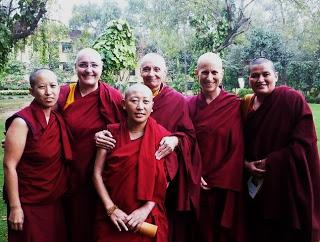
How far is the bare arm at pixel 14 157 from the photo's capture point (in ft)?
10.1

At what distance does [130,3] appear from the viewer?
A: 147 ft

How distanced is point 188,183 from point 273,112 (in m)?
0.98

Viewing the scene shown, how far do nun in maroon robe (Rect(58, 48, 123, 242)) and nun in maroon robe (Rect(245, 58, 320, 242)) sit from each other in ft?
4.25

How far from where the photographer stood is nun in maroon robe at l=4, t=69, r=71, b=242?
316cm

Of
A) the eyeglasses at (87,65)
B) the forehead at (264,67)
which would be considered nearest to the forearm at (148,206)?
the eyeglasses at (87,65)

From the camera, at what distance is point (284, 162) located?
348 cm

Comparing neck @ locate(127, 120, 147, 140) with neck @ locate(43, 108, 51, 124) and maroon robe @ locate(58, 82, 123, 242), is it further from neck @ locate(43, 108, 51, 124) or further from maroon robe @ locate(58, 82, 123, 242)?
neck @ locate(43, 108, 51, 124)

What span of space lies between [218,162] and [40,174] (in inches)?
61.3

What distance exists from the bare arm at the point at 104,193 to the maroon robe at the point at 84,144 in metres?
0.29

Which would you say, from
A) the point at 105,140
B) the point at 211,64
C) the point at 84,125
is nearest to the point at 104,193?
the point at 105,140

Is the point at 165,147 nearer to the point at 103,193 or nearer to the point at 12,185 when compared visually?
the point at 103,193

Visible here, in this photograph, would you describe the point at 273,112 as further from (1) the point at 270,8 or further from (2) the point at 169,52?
(1) the point at 270,8

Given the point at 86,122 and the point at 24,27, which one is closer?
the point at 86,122

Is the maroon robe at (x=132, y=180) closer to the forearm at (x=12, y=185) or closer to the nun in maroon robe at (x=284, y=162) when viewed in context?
the forearm at (x=12, y=185)
